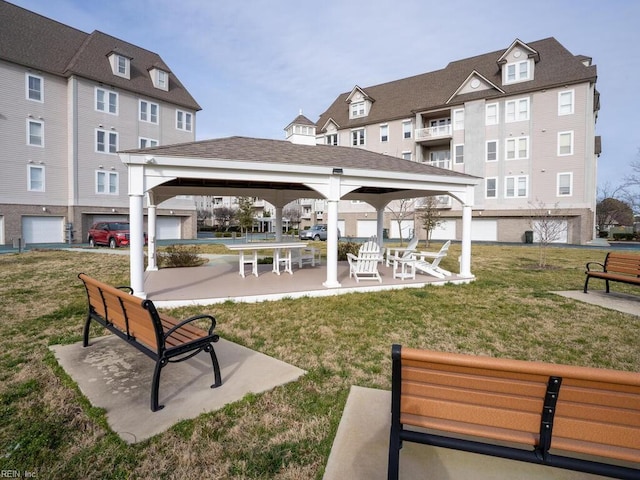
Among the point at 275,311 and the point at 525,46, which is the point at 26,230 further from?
the point at 525,46

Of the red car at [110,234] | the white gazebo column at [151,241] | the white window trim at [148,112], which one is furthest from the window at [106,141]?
the white gazebo column at [151,241]

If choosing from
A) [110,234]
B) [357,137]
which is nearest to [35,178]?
[110,234]

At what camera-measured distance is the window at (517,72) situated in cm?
3175

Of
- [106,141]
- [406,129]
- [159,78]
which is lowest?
[106,141]

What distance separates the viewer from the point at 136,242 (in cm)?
A: 704

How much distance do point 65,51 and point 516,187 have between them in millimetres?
41747

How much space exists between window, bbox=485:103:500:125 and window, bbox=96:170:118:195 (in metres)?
35.1

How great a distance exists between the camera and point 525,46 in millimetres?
31156

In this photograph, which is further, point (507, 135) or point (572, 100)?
point (507, 135)

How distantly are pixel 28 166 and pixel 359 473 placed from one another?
110 ft

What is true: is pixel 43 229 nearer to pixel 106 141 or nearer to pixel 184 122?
→ pixel 106 141

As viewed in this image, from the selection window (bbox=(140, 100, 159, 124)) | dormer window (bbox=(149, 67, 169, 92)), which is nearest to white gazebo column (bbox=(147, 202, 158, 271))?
window (bbox=(140, 100, 159, 124))

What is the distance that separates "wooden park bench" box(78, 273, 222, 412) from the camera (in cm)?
328

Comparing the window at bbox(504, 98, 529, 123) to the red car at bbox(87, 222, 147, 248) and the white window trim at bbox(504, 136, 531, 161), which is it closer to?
the white window trim at bbox(504, 136, 531, 161)
